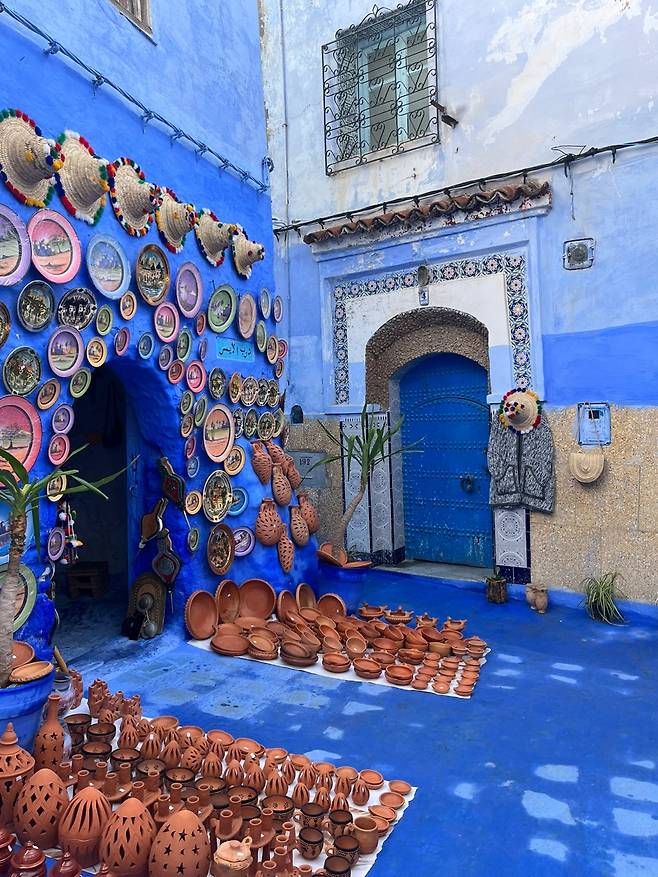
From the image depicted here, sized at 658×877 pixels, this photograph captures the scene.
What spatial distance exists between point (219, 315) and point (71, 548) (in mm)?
1829

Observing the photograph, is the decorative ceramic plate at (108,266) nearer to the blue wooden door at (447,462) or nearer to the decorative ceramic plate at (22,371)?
the decorative ceramic plate at (22,371)

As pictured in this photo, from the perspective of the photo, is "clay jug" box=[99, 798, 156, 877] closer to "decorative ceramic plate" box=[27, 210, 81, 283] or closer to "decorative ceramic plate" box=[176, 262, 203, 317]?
"decorative ceramic plate" box=[27, 210, 81, 283]

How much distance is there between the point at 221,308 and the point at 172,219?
0.72 m

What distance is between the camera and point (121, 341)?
365 cm

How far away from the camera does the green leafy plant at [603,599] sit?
15.1 ft

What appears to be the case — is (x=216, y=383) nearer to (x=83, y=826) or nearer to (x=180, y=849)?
(x=83, y=826)

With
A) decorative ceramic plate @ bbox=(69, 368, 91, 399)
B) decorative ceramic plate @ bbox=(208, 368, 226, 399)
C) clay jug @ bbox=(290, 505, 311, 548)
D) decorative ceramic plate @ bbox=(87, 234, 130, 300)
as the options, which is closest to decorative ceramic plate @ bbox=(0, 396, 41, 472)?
decorative ceramic plate @ bbox=(69, 368, 91, 399)

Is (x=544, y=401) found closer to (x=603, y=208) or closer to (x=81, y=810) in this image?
(x=603, y=208)

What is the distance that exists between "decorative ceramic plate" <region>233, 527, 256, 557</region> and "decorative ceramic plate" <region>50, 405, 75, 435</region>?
1.58 meters

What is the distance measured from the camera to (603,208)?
482 cm

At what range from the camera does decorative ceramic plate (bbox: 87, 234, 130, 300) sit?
3.44m

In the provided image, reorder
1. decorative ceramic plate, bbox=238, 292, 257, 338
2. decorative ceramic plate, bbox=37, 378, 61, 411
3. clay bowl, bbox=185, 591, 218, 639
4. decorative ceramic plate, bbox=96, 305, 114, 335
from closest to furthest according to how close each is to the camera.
A: decorative ceramic plate, bbox=37, 378, 61, 411 < decorative ceramic plate, bbox=96, 305, 114, 335 < clay bowl, bbox=185, 591, 218, 639 < decorative ceramic plate, bbox=238, 292, 257, 338

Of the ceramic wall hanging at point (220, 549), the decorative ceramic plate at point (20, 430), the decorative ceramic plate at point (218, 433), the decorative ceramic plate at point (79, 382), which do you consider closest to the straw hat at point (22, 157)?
the decorative ceramic plate at point (79, 382)

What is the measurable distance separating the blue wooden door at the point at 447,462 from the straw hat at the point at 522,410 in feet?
1.83
